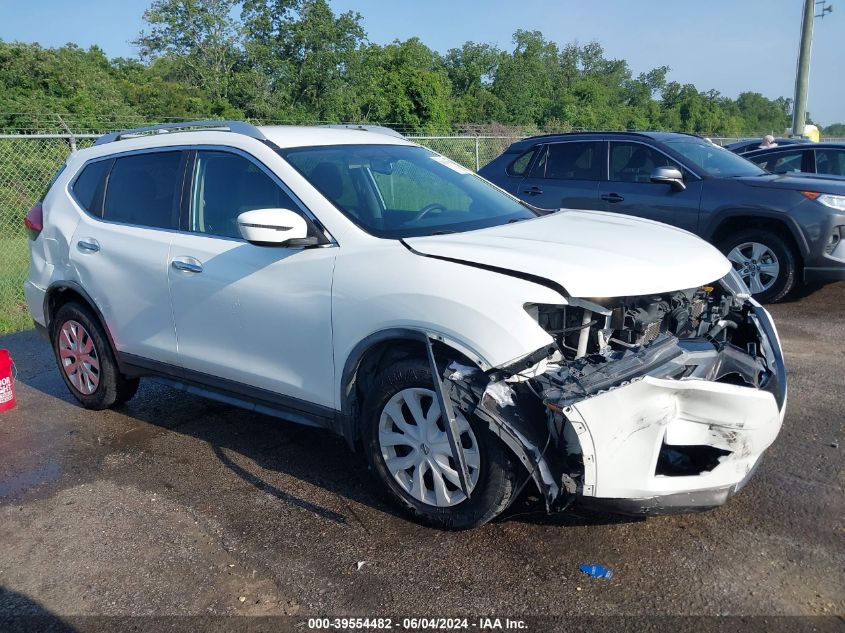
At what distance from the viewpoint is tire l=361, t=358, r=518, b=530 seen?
3258 millimetres

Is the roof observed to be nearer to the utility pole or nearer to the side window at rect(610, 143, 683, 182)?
the side window at rect(610, 143, 683, 182)

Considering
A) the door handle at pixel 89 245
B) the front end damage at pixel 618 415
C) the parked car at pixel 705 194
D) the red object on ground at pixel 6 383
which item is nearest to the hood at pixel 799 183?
the parked car at pixel 705 194

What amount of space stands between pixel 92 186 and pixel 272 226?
7.26ft

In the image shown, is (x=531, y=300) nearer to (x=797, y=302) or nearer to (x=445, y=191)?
(x=445, y=191)

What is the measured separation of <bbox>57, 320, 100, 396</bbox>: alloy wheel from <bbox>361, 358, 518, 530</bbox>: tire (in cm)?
257

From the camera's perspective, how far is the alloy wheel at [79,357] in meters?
5.30

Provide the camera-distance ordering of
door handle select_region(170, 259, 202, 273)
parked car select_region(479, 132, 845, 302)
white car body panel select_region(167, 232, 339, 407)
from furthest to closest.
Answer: parked car select_region(479, 132, 845, 302)
door handle select_region(170, 259, 202, 273)
white car body panel select_region(167, 232, 339, 407)

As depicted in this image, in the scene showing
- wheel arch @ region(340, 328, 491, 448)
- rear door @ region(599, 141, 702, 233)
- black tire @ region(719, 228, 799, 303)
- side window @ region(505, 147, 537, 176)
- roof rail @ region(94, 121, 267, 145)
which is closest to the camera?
wheel arch @ region(340, 328, 491, 448)

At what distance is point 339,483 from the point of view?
13.5ft

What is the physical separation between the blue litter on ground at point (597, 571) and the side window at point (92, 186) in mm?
3832

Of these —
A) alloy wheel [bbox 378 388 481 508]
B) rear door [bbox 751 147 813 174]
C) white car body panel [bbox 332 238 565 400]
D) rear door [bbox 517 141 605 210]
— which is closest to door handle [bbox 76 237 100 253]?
white car body panel [bbox 332 238 565 400]

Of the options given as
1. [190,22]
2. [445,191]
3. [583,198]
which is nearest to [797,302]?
[583,198]

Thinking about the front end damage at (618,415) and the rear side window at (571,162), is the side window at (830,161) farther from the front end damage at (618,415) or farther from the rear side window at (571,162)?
the front end damage at (618,415)

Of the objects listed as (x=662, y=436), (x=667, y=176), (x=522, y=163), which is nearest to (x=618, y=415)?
(x=662, y=436)
